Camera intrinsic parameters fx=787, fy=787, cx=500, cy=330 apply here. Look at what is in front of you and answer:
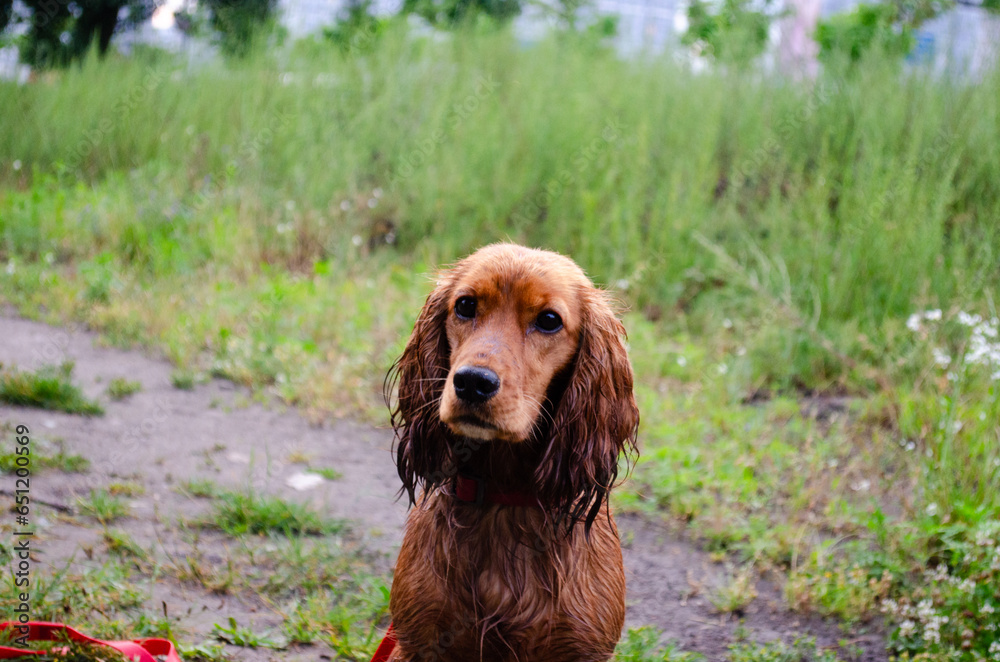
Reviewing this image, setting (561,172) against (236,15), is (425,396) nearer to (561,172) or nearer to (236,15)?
(561,172)

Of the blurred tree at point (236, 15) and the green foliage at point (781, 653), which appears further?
the blurred tree at point (236, 15)

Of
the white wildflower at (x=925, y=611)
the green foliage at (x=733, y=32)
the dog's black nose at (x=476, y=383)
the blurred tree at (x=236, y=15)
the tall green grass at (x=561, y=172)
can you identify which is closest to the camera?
the dog's black nose at (x=476, y=383)

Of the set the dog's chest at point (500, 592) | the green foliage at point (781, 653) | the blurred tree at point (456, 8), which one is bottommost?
the green foliage at point (781, 653)

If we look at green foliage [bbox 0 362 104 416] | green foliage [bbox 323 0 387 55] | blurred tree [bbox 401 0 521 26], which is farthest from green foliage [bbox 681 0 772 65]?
green foliage [bbox 0 362 104 416]

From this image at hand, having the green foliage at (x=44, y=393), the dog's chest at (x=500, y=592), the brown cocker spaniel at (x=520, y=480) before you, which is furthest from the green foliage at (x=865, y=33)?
the green foliage at (x=44, y=393)

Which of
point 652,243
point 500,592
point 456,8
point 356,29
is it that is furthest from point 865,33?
point 500,592

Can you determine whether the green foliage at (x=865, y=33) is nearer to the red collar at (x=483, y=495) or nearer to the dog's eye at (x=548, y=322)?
the dog's eye at (x=548, y=322)

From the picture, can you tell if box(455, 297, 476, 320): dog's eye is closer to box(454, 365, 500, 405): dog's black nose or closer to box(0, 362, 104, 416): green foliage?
box(454, 365, 500, 405): dog's black nose

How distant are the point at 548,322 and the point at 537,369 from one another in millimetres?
138

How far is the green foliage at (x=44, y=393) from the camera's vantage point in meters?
3.88

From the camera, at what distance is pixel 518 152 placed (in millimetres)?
7027

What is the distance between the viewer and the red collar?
2.18 metres

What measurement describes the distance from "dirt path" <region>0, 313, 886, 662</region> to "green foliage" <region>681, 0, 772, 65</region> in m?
5.16

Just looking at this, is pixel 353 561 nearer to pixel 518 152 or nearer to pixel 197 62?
pixel 518 152
